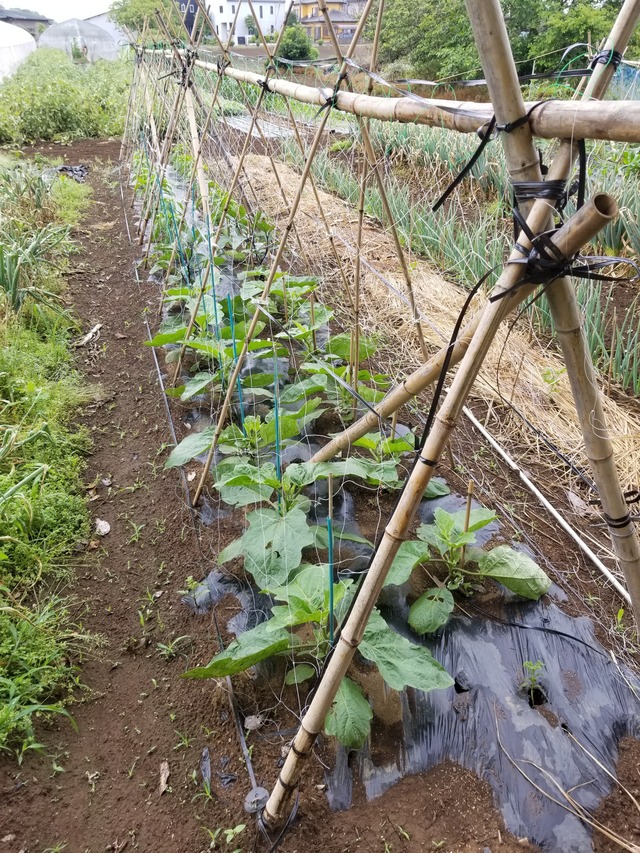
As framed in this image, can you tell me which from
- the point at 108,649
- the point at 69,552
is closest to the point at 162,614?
the point at 108,649

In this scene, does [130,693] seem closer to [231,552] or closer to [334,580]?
[231,552]

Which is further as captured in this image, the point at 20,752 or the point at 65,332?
the point at 65,332

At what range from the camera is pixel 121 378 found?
3.36 metres

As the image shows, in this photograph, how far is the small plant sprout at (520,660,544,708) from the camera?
5.10ft

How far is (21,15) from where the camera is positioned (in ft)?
106

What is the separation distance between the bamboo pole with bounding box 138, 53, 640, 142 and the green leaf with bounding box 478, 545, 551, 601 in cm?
129

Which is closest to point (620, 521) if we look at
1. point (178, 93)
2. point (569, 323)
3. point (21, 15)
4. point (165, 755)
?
point (569, 323)

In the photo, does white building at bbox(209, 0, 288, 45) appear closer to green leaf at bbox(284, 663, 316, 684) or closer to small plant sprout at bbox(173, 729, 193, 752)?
green leaf at bbox(284, 663, 316, 684)

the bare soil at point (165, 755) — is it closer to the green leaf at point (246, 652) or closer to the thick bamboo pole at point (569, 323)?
the green leaf at point (246, 652)

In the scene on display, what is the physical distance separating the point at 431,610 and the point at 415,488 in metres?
0.78

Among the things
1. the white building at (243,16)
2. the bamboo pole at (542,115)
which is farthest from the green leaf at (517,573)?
the white building at (243,16)

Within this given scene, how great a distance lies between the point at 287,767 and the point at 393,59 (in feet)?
41.6

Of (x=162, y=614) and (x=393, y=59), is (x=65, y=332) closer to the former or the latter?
(x=162, y=614)

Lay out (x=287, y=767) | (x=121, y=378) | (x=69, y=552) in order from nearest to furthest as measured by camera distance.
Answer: (x=287, y=767)
(x=69, y=552)
(x=121, y=378)
